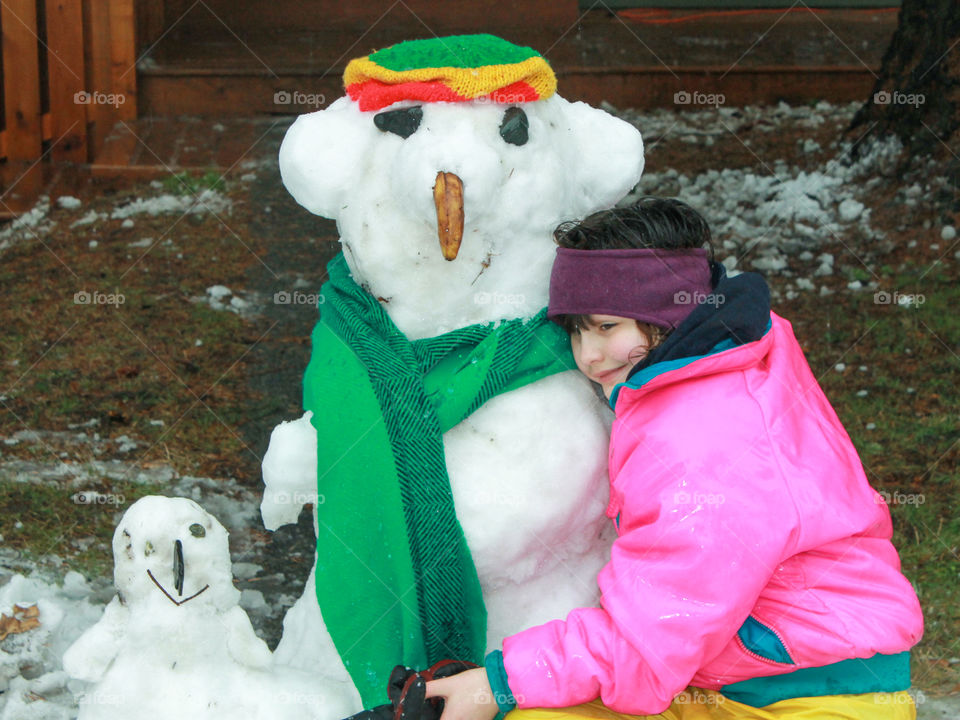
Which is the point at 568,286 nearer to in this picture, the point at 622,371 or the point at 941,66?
the point at 622,371

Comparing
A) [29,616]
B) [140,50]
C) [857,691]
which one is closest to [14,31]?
[140,50]

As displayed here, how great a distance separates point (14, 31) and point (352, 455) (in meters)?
4.54

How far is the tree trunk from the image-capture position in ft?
16.4

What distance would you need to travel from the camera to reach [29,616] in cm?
288

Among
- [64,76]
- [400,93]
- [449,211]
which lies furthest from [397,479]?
[64,76]
